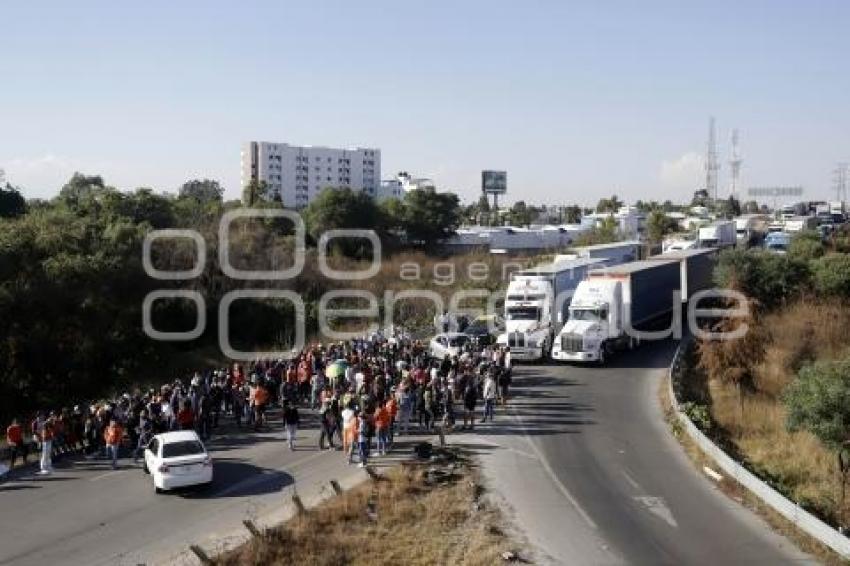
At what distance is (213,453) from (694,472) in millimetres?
12020

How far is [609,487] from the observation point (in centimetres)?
1886

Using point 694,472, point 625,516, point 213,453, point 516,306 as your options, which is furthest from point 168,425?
point 516,306

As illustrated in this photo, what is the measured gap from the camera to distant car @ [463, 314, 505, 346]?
38219 mm

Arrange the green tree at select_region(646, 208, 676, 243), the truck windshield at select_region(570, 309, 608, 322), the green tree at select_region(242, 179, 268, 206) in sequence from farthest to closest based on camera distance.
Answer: the green tree at select_region(646, 208, 676, 243) → the green tree at select_region(242, 179, 268, 206) → the truck windshield at select_region(570, 309, 608, 322)

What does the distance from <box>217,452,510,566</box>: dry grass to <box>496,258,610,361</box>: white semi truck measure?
16329 mm

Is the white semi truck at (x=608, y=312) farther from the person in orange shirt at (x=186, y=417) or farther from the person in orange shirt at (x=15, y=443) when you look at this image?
the person in orange shirt at (x=15, y=443)

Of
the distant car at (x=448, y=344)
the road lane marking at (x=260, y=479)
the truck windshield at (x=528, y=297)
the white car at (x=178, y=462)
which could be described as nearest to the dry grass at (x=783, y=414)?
the truck windshield at (x=528, y=297)

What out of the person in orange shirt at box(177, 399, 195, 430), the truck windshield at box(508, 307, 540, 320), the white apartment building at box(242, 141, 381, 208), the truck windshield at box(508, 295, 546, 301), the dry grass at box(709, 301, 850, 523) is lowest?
the dry grass at box(709, 301, 850, 523)

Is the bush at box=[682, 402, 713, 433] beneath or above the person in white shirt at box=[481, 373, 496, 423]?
beneath

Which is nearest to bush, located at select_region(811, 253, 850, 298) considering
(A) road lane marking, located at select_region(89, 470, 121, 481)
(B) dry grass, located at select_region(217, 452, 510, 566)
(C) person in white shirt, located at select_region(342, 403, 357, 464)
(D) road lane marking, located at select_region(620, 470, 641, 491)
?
(D) road lane marking, located at select_region(620, 470, 641, 491)

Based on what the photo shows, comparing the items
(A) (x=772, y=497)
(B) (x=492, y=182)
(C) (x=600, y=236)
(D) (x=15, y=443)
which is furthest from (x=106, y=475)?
(B) (x=492, y=182)

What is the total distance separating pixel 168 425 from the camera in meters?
22.0

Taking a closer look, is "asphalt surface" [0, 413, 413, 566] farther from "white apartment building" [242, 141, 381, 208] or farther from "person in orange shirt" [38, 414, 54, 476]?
"white apartment building" [242, 141, 381, 208]

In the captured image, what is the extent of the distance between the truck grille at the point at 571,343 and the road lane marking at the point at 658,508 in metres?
16.1
